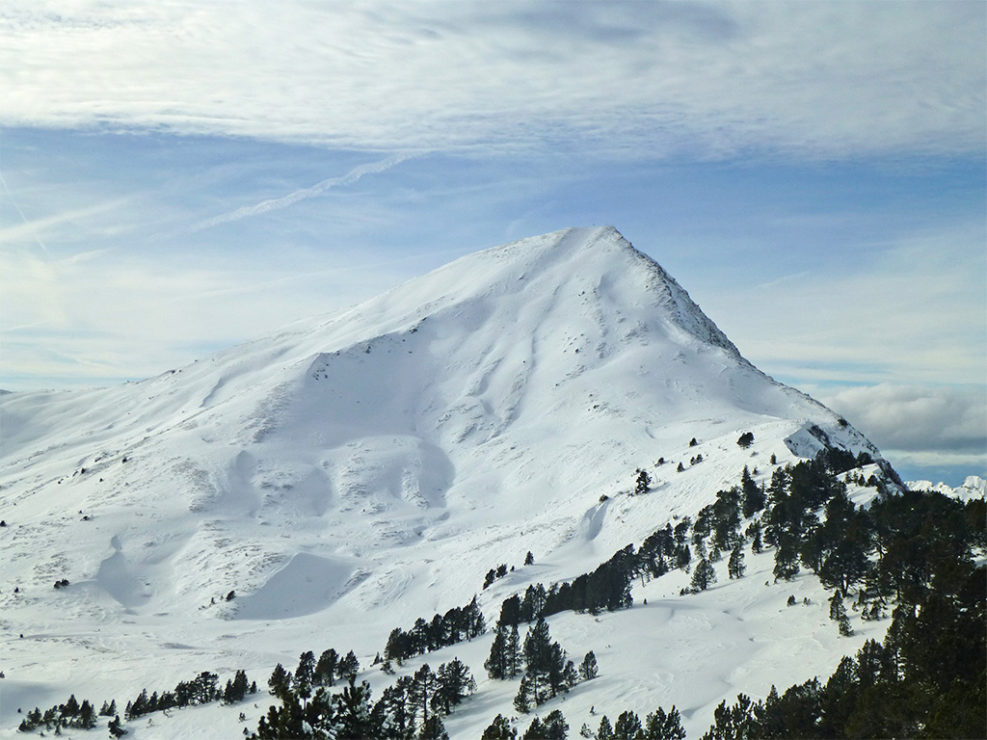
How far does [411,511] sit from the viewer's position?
5241 inches

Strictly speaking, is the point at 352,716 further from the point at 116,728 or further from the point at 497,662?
the point at 116,728

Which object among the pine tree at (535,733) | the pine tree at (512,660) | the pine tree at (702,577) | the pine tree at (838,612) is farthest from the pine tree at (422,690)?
the pine tree at (838,612)

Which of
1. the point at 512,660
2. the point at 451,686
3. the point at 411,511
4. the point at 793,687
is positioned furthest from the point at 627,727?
the point at 411,511

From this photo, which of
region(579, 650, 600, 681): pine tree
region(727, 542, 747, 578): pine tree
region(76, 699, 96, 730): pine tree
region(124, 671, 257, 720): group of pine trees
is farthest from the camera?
region(727, 542, 747, 578): pine tree

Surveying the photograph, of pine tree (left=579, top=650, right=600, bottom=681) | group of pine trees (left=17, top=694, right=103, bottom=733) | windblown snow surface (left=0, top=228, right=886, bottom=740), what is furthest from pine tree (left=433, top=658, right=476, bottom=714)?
group of pine trees (left=17, top=694, right=103, bottom=733)

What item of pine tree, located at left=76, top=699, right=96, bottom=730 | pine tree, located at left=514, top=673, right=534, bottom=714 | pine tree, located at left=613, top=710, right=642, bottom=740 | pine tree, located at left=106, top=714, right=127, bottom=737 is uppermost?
pine tree, located at left=76, top=699, right=96, bottom=730

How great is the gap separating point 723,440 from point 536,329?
266 feet

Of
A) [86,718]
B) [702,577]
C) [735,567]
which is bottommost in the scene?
[86,718]

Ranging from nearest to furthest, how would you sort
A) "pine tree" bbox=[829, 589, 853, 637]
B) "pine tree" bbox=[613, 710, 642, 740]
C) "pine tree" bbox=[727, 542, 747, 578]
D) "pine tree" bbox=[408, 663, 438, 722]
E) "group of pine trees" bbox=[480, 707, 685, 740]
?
1. "group of pine trees" bbox=[480, 707, 685, 740]
2. "pine tree" bbox=[613, 710, 642, 740]
3. "pine tree" bbox=[829, 589, 853, 637]
4. "pine tree" bbox=[408, 663, 438, 722]
5. "pine tree" bbox=[727, 542, 747, 578]

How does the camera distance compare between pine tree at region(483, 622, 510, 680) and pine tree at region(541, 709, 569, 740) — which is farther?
pine tree at region(483, 622, 510, 680)

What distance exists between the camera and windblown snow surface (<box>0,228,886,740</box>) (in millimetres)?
59031

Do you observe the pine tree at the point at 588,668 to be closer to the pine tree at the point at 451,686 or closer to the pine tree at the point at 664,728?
the pine tree at the point at 451,686

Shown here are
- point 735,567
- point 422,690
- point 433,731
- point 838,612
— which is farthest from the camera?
point 735,567

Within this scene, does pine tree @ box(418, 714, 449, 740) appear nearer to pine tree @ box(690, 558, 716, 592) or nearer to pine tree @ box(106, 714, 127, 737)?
pine tree @ box(106, 714, 127, 737)
